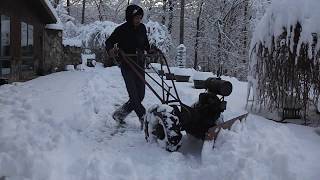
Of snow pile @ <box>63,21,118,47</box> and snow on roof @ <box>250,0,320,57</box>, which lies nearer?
snow on roof @ <box>250,0,320,57</box>

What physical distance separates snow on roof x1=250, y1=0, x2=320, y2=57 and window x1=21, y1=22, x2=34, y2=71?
369 inches

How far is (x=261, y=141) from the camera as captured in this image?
468cm

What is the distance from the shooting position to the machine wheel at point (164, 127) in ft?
16.7

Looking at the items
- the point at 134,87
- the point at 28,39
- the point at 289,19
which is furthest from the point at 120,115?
the point at 28,39

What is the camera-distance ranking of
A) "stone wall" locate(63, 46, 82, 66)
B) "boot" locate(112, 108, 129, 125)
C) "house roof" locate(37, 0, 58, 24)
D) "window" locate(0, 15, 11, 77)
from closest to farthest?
1. "boot" locate(112, 108, 129, 125)
2. "window" locate(0, 15, 11, 77)
3. "house roof" locate(37, 0, 58, 24)
4. "stone wall" locate(63, 46, 82, 66)

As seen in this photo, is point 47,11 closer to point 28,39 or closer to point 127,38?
point 28,39

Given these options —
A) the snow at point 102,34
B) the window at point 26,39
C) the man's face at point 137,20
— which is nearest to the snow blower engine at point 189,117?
the man's face at point 137,20

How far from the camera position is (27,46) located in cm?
1527

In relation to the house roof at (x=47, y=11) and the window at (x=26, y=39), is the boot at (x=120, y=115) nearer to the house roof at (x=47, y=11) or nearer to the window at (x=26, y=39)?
the window at (x=26, y=39)

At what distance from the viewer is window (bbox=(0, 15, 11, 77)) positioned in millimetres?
12273

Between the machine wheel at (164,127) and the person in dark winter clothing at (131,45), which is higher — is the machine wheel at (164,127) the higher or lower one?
the lower one

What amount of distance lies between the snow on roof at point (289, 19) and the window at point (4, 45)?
770 cm

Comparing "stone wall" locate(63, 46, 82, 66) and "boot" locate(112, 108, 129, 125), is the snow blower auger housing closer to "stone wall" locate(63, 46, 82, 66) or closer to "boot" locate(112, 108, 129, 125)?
"boot" locate(112, 108, 129, 125)

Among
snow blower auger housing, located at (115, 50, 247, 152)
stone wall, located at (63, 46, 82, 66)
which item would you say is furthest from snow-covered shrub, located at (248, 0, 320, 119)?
stone wall, located at (63, 46, 82, 66)
